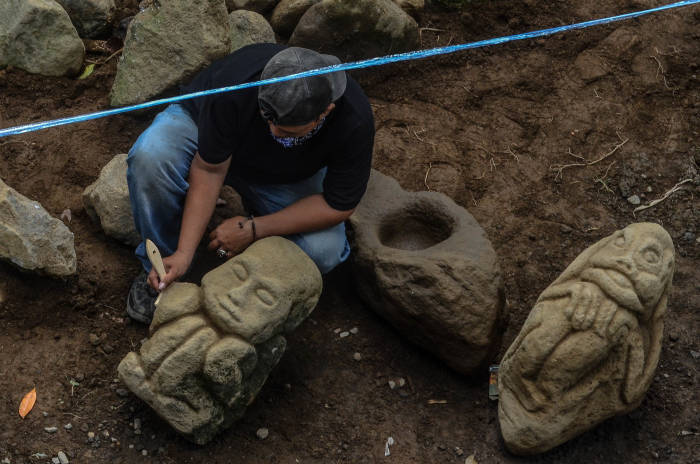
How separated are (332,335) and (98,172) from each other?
1.50m

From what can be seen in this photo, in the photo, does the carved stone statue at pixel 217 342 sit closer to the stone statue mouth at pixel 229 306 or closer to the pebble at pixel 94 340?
the stone statue mouth at pixel 229 306

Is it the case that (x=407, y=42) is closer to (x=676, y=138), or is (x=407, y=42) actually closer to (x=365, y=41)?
(x=365, y=41)

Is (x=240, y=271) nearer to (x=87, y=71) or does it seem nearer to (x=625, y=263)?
(x=625, y=263)

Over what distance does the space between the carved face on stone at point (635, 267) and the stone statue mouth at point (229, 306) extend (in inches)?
49.3

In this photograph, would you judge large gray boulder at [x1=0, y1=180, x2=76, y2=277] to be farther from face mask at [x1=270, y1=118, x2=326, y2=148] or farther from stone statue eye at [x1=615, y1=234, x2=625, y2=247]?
stone statue eye at [x1=615, y1=234, x2=625, y2=247]

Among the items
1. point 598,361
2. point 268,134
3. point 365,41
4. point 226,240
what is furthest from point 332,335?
point 365,41

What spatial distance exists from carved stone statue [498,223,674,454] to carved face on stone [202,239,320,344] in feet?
2.82

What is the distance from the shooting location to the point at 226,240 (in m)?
3.47

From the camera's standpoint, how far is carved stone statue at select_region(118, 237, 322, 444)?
9.70 ft

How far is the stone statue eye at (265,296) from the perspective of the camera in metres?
3.06

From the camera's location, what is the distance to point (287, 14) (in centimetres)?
482

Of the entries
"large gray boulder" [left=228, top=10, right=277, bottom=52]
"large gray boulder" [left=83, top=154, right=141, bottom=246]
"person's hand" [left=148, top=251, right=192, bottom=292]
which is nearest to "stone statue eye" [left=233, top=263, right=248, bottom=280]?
"person's hand" [left=148, top=251, right=192, bottom=292]

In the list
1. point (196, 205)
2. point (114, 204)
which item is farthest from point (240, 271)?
point (114, 204)

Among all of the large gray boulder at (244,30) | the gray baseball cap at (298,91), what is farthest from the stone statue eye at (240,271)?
the large gray boulder at (244,30)
